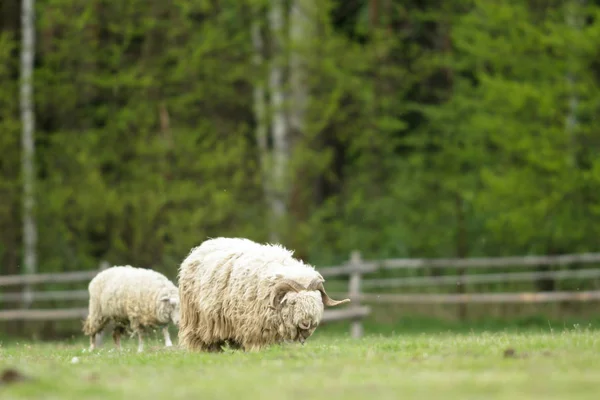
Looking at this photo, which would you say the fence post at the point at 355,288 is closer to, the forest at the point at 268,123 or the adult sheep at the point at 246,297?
the forest at the point at 268,123

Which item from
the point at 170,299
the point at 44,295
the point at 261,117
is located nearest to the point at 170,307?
the point at 170,299

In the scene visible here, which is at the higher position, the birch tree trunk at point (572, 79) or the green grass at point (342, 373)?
the birch tree trunk at point (572, 79)

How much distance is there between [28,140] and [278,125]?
5308 millimetres

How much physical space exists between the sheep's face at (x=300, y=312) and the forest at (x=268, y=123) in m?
11.3

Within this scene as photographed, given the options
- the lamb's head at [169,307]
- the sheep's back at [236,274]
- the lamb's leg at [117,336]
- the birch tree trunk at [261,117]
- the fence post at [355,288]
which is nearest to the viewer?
the sheep's back at [236,274]

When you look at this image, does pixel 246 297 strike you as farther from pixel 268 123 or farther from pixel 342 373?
pixel 268 123

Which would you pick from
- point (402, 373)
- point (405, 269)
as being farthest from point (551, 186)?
point (402, 373)

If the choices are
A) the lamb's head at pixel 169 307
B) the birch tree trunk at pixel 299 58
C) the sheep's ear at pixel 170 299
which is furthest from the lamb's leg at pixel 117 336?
the birch tree trunk at pixel 299 58

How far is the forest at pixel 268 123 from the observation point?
22.2 m

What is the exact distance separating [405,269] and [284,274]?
14568 mm

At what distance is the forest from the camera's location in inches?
875

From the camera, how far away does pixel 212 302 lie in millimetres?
10641

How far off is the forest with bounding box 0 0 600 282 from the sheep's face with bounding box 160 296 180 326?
9842mm

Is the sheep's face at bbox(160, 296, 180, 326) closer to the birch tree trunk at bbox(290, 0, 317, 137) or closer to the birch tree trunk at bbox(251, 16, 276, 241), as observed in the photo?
the birch tree trunk at bbox(251, 16, 276, 241)
